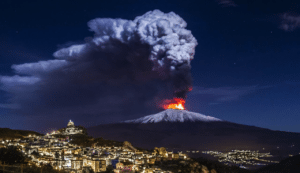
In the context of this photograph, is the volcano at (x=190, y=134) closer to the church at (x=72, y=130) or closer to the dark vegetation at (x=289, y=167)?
the church at (x=72, y=130)

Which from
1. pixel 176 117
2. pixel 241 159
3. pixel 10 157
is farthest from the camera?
pixel 176 117

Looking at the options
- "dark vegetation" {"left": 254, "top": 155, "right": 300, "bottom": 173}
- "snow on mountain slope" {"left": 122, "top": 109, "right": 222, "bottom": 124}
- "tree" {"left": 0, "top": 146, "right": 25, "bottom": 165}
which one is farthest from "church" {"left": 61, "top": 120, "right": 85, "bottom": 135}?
"snow on mountain slope" {"left": 122, "top": 109, "right": 222, "bottom": 124}

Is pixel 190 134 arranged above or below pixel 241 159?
above

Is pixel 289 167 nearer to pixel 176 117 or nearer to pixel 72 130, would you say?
pixel 72 130

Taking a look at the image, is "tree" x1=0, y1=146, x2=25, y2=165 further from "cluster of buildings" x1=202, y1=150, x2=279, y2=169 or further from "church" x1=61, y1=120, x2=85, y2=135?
"church" x1=61, y1=120, x2=85, y2=135

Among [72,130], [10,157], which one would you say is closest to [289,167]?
[10,157]

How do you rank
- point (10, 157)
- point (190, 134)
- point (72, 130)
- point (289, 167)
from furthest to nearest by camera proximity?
point (190, 134) < point (72, 130) < point (289, 167) < point (10, 157)

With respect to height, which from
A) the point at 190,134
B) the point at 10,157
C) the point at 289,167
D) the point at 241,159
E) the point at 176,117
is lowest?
the point at 241,159

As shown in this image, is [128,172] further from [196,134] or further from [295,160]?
[196,134]
